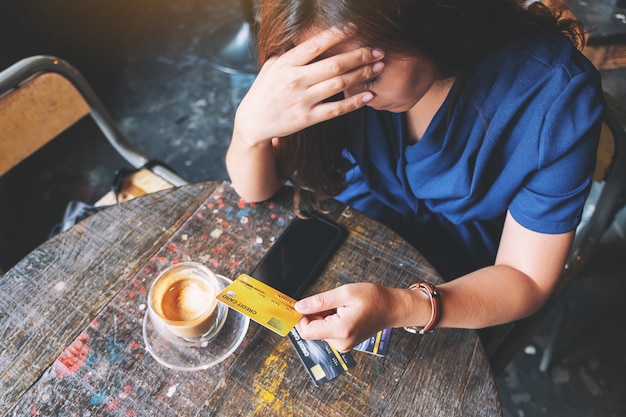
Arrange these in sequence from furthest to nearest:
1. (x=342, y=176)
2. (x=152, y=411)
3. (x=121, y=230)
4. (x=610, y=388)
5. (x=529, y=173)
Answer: (x=610, y=388), (x=342, y=176), (x=121, y=230), (x=529, y=173), (x=152, y=411)

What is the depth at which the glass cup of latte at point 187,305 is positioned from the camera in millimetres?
974

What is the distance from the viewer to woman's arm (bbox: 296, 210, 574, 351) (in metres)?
0.90

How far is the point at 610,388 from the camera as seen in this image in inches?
72.8

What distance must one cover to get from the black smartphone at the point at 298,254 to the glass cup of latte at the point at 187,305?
104 mm

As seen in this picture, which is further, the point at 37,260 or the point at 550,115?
the point at 37,260

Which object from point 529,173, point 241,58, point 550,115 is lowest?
point 241,58

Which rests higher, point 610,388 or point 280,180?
point 280,180

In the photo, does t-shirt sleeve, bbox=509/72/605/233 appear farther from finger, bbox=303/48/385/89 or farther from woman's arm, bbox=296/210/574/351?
finger, bbox=303/48/385/89

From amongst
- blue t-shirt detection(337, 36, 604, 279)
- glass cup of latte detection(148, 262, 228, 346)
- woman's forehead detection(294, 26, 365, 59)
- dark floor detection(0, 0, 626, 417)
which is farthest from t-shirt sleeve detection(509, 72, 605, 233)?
dark floor detection(0, 0, 626, 417)

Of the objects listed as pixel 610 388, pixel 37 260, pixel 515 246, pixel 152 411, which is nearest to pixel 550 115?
pixel 515 246

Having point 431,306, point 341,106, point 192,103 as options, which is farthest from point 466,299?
point 192,103

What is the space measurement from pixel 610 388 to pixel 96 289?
1.80m

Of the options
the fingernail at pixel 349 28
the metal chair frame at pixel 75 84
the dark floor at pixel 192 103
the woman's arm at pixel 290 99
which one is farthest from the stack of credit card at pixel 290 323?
the dark floor at pixel 192 103

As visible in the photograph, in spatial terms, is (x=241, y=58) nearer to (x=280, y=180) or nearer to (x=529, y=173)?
(x=280, y=180)
